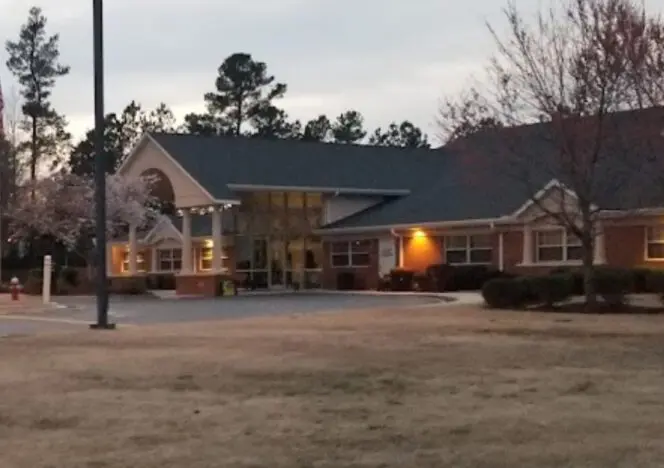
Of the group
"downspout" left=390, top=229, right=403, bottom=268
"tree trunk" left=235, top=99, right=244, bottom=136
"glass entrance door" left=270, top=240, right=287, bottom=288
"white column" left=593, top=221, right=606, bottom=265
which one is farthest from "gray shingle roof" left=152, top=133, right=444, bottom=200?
"tree trunk" left=235, top=99, right=244, bottom=136

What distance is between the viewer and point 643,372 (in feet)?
44.5

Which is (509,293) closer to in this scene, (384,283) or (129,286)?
(384,283)

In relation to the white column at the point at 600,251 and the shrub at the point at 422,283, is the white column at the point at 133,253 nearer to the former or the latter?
the shrub at the point at 422,283

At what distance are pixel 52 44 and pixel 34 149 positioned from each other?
29.3ft

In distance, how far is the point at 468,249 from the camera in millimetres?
44125

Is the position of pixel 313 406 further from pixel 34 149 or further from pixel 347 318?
pixel 34 149

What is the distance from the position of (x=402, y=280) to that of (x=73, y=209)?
63.6 feet

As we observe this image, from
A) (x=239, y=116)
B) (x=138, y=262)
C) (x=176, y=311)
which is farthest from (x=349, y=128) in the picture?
(x=176, y=311)

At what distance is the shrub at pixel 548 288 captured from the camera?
94.9 feet

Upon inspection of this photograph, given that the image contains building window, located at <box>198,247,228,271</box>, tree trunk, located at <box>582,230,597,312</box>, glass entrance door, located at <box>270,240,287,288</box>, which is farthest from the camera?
building window, located at <box>198,247,228,271</box>

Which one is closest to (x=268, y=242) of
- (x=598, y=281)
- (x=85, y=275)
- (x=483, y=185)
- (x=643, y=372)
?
(x=85, y=275)

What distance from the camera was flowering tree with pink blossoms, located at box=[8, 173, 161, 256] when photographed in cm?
5506

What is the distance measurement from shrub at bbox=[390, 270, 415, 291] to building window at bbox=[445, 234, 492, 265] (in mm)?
1661

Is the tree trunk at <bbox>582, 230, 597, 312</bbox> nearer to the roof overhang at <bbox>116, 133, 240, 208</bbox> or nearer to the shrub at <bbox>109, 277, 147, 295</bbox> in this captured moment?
the roof overhang at <bbox>116, 133, 240, 208</bbox>
